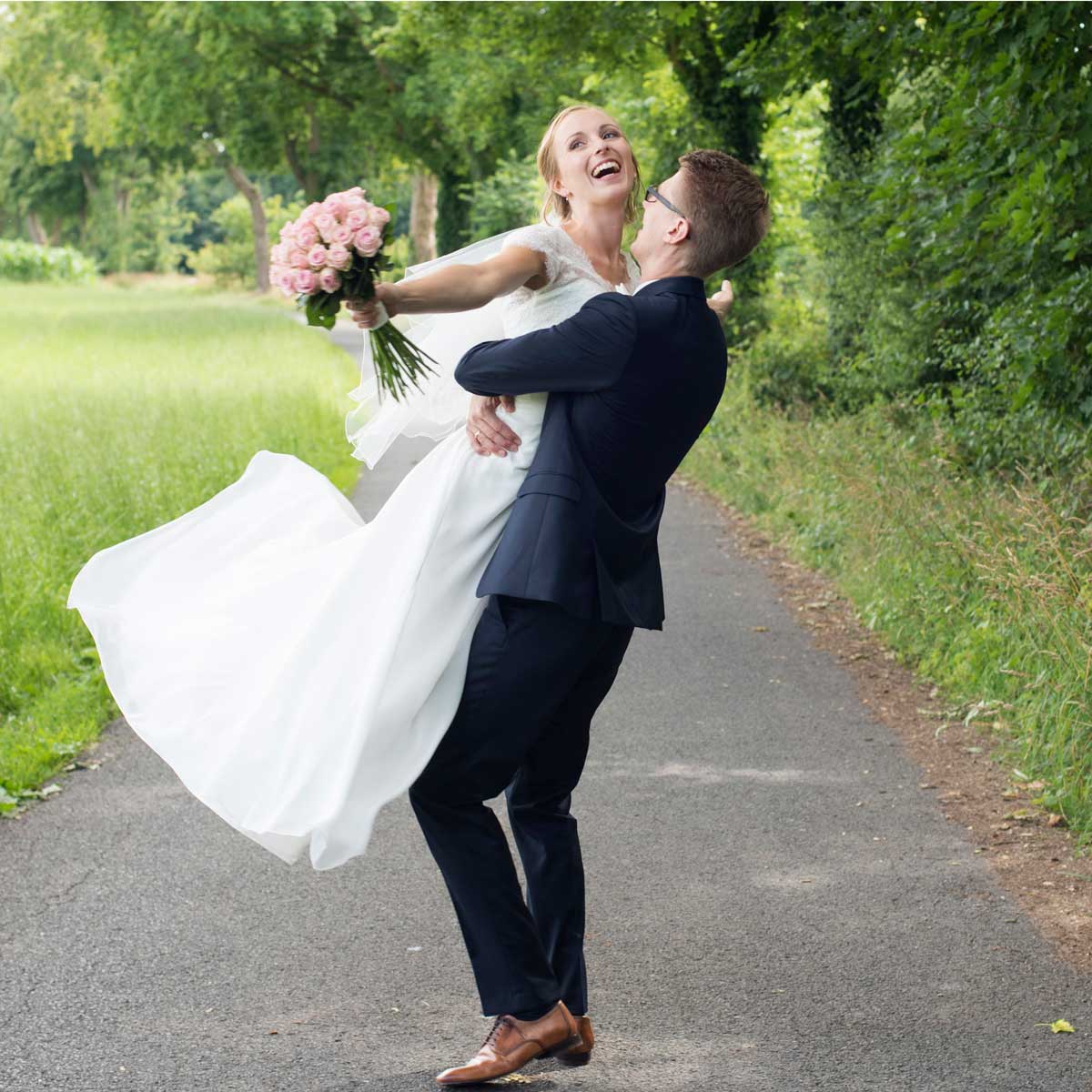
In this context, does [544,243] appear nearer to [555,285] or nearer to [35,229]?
[555,285]

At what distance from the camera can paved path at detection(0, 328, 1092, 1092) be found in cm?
375

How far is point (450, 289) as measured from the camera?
3.17 metres

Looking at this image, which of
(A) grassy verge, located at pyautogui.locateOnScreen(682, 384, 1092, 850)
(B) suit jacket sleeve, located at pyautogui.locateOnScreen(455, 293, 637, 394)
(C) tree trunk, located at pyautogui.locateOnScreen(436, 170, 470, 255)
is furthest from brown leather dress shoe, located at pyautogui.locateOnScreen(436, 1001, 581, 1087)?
(C) tree trunk, located at pyautogui.locateOnScreen(436, 170, 470, 255)

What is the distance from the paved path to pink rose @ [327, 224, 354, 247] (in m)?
2.05

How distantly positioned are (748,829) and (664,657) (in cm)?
285

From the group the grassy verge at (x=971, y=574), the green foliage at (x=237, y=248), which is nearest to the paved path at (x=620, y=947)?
the grassy verge at (x=971, y=574)

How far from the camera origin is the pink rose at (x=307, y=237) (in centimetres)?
301

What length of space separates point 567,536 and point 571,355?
0.41m

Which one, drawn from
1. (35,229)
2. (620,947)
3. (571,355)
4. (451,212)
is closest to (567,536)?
(571,355)

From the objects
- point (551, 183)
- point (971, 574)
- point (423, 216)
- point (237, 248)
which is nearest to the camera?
point (551, 183)

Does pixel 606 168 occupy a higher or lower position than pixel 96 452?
higher

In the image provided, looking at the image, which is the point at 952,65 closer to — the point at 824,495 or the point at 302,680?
the point at 824,495

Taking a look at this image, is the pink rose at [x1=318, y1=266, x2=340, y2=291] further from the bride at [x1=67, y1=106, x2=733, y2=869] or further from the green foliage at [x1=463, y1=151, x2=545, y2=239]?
the green foliage at [x1=463, y1=151, x2=545, y2=239]

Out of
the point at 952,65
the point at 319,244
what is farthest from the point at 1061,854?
the point at 952,65
